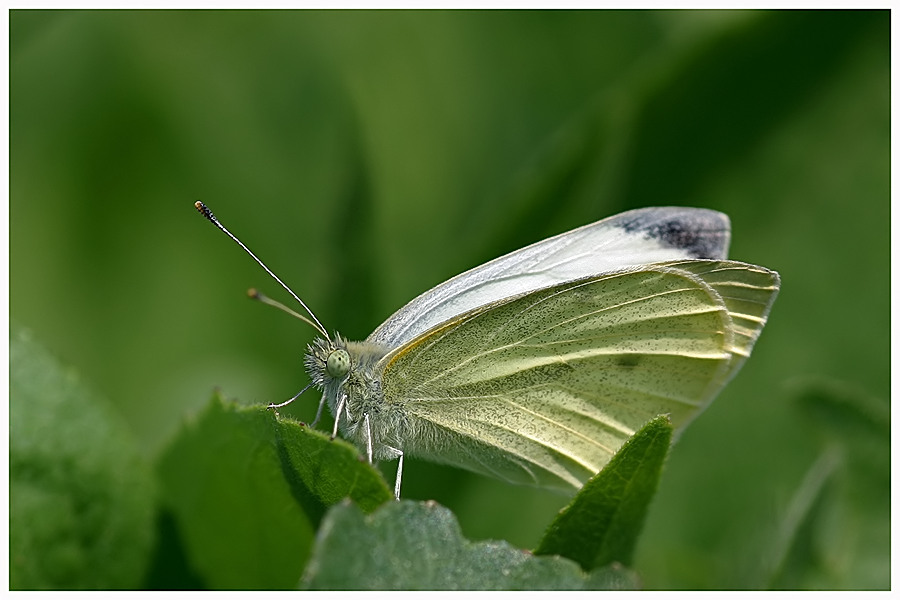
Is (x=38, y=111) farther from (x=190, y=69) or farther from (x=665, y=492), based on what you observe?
(x=665, y=492)

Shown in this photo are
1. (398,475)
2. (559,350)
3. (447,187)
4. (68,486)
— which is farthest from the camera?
(447,187)

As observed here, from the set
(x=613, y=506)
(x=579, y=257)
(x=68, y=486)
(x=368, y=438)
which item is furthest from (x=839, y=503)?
(x=68, y=486)

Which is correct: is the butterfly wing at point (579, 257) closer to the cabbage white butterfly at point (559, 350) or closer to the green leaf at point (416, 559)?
the cabbage white butterfly at point (559, 350)

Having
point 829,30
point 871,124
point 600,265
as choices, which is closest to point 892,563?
point 600,265

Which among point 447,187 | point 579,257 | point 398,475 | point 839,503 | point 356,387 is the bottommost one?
point 839,503

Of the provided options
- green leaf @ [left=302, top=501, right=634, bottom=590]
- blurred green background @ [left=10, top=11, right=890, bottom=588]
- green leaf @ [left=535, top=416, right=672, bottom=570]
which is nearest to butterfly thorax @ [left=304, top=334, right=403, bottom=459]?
blurred green background @ [left=10, top=11, right=890, bottom=588]

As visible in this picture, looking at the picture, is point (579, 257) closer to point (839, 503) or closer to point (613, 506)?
point (839, 503)

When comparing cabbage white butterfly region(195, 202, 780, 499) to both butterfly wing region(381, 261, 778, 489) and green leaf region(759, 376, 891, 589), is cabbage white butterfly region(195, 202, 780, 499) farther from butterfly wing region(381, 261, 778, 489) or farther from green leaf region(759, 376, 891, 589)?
green leaf region(759, 376, 891, 589)
